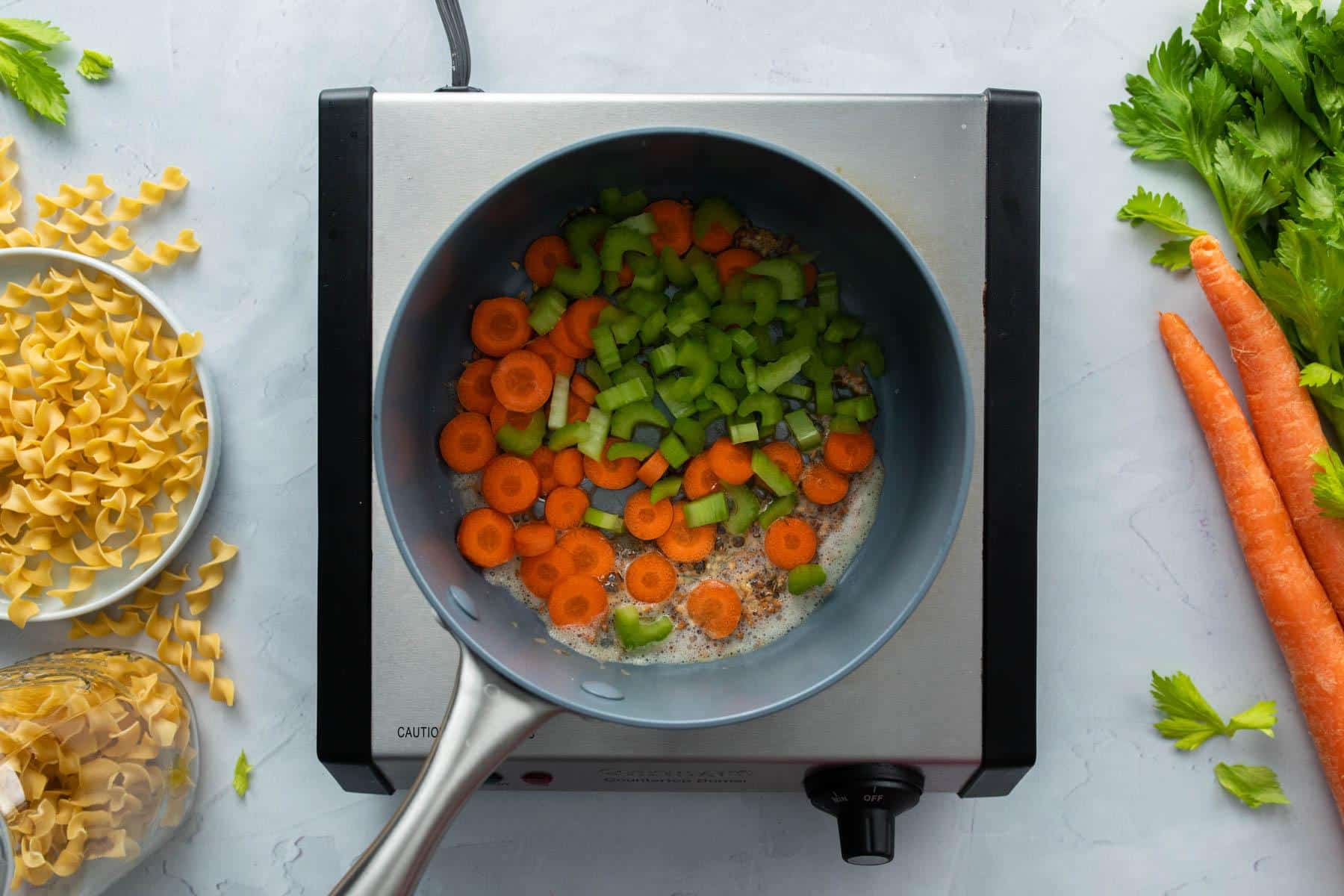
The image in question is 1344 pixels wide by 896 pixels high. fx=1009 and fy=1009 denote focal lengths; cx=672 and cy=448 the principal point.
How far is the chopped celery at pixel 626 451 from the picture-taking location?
995 millimetres

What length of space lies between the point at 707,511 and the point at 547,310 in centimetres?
25

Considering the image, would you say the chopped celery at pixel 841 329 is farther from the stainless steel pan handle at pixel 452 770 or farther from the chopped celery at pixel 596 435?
the stainless steel pan handle at pixel 452 770

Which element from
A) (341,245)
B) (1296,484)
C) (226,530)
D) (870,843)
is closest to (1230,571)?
(1296,484)

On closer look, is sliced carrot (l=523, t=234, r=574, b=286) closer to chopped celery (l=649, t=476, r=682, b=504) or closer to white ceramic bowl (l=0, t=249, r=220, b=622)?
chopped celery (l=649, t=476, r=682, b=504)

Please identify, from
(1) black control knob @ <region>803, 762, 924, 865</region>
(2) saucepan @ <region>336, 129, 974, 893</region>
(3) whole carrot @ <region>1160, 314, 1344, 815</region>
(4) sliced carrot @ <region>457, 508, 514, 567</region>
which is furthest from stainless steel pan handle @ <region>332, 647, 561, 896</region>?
(3) whole carrot @ <region>1160, 314, 1344, 815</region>

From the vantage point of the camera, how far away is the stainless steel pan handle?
0.67m

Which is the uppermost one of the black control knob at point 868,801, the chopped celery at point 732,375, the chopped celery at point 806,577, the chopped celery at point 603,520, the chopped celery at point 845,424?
the chopped celery at point 732,375

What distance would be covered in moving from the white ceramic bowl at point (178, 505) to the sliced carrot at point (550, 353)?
0.32 metres

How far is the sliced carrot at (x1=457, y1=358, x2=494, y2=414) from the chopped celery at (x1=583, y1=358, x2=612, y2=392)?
9 centimetres

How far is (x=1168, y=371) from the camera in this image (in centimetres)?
110

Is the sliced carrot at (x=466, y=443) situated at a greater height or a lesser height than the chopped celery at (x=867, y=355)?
lesser

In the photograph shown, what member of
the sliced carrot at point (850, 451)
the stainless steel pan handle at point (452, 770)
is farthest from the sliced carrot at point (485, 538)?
the sliced carrot at point (850, 451)

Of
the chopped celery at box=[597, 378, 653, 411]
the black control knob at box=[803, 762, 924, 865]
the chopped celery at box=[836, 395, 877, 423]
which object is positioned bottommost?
the black control knob at box=[803, 762, 924, 865]

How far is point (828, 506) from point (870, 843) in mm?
313
